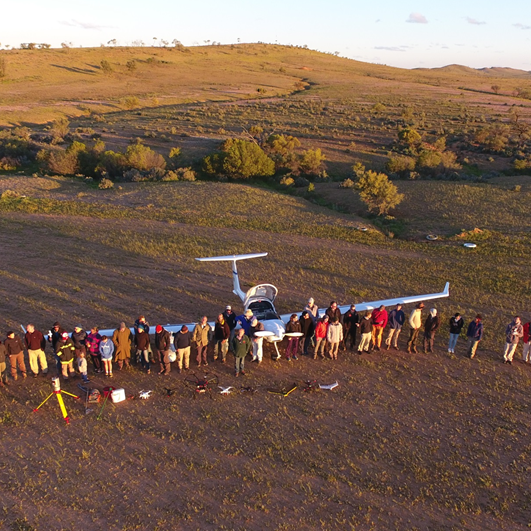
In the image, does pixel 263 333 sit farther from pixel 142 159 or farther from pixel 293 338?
pixel 142 159

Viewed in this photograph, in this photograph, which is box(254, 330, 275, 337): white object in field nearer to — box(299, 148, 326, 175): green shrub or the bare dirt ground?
the bare dirt ground

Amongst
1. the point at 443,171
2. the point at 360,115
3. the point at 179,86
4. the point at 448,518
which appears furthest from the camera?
the point at 179,86

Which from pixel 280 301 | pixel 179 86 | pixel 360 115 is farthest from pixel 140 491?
pixel 179 86

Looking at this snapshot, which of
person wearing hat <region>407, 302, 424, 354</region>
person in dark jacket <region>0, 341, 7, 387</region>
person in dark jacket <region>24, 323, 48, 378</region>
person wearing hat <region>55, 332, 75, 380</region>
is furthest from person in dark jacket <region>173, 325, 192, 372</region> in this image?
person wearing hat <region>407, 302, 424, 354</region>

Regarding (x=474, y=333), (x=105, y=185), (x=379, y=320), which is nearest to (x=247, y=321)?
(x=379, y=320)

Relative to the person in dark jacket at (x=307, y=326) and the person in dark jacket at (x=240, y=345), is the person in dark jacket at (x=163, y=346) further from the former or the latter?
the person in dark jacket at (x=307, y=326)

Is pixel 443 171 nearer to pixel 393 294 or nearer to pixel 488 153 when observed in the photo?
pixel 488 153
